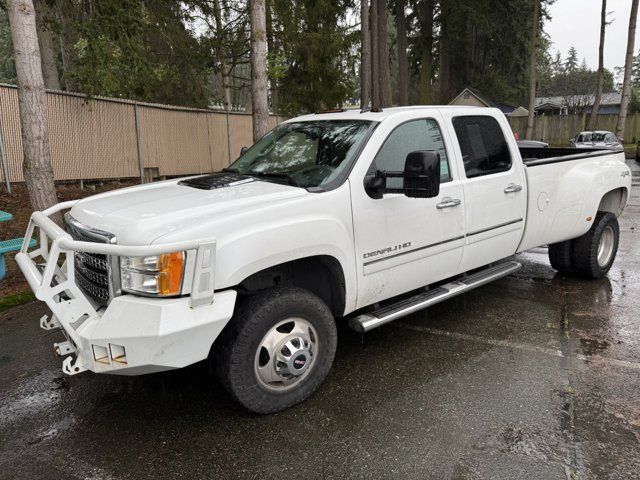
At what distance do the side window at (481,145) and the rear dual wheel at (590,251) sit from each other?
1.75m

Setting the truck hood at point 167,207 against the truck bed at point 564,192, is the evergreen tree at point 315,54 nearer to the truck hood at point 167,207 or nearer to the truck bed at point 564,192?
the truck bed at point 564,192

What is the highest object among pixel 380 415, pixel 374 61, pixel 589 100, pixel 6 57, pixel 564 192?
pixel 6 57

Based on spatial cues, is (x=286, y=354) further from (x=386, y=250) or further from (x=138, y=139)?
(x=138, y=139)

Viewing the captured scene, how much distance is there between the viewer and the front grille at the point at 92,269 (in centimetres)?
293

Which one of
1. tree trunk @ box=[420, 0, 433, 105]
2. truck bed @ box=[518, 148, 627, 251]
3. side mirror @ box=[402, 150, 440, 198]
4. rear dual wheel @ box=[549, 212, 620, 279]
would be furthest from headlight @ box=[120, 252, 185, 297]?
tree trunk @ box=[420, 0, 433, 105]

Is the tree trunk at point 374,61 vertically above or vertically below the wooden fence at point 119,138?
above

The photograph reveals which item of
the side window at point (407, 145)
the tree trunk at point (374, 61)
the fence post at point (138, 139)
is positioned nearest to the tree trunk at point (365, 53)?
the tree trunk at point (374, 61)

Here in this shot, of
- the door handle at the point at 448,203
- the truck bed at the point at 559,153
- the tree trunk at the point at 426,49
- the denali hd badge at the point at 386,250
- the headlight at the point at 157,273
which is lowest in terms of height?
the denali hd badge at the point at 386,250

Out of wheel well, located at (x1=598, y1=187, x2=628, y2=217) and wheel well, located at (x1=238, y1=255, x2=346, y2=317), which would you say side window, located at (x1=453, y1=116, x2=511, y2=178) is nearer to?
wheel well, located at (x1=238, y1=255, x2=346, y2=317)

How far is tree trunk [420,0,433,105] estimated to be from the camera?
29633 millimetres

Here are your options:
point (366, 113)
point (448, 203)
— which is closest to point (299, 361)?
point (448, 203)

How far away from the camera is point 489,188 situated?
447cm

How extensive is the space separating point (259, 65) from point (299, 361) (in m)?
6.85

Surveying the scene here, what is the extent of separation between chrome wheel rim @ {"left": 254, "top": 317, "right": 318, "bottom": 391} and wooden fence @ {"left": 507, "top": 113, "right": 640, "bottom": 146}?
35.6 metres
